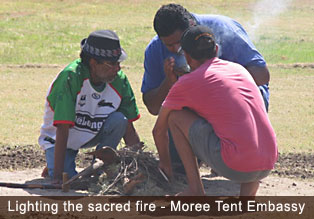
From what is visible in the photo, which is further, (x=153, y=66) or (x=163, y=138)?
(x=153, y=66)

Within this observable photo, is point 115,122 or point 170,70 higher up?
point 170,70

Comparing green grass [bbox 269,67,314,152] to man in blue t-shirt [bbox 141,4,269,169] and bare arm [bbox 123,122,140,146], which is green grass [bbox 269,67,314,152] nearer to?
man in blue t-shirt [bbox 141,4,269,169]

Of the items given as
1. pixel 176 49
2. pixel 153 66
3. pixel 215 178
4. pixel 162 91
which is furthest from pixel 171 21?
pixel 215 178

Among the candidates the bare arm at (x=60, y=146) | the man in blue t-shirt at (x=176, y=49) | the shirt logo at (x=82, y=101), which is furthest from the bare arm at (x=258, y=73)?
the bare arm at (x=60, y=146)

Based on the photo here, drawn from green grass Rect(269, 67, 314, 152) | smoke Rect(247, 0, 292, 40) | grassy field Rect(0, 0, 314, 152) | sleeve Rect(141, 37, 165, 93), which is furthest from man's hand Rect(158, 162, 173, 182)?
smoke Rect(247, 0, 292, 40)

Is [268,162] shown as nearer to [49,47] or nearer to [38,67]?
[38,67]

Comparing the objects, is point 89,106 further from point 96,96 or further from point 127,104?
point 127,104

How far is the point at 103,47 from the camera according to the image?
5.56 meters

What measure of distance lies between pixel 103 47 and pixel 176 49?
604mm

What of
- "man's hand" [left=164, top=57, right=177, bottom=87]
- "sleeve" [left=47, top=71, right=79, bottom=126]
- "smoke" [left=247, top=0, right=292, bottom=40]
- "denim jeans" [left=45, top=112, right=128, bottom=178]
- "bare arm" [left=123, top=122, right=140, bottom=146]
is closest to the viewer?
"sleeve" [left=47, top=71, right=79, bottom=126]

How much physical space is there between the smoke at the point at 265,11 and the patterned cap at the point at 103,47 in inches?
710

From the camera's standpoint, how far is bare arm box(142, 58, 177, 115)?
5582 millimetres

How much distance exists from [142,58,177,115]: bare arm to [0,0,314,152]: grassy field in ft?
5.36

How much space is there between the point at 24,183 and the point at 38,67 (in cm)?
911
